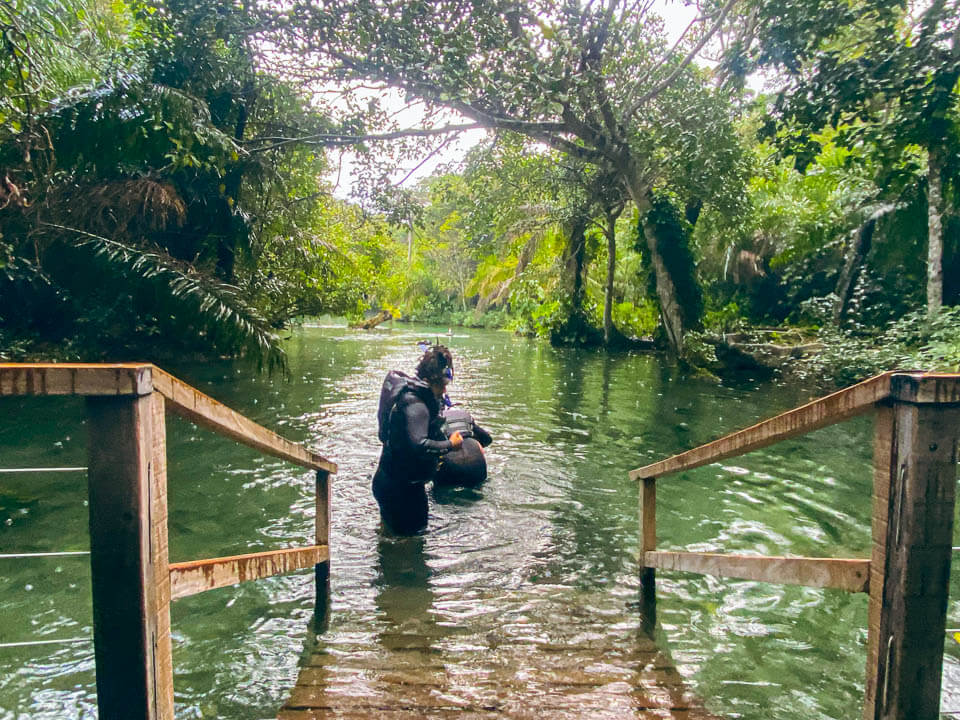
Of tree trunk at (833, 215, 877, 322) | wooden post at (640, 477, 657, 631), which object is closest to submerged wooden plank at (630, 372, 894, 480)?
wooden post at (640, 477, 657, 631)

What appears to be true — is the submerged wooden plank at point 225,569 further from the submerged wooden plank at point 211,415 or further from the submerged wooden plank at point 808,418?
the submerged wooden plank at point 808,418

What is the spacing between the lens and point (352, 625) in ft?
12.2

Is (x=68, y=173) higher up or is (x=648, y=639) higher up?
Answer: (x=68, y=173)

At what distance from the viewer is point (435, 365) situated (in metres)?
4.98

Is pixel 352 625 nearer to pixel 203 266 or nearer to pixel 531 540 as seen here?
pixel 531 540

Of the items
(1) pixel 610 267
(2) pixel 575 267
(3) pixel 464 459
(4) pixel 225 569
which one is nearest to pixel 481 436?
(3) pixel 464 459

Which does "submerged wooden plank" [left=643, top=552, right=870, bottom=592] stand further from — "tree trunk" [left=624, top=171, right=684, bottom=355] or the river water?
"tree trunk" [left=624, top=171, right=684, bottom=355]

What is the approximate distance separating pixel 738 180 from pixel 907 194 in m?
3.79

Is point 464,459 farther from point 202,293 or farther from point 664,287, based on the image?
point 664,287

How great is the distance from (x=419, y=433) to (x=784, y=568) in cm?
292

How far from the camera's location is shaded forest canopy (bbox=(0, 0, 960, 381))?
10.0 metres

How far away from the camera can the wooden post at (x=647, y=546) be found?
3.85 m

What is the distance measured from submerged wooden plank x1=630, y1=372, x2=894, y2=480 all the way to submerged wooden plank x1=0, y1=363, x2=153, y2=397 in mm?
1887

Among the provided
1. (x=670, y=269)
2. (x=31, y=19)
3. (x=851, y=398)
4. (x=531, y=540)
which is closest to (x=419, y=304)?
(x=670, y=269)
